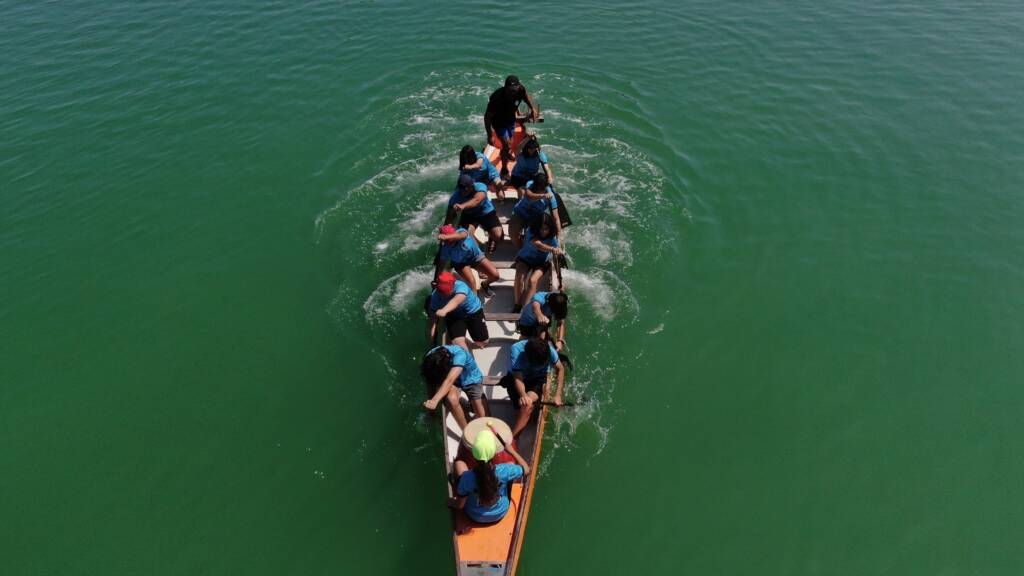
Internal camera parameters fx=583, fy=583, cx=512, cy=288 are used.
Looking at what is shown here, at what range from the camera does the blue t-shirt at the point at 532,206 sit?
12352 millimetres

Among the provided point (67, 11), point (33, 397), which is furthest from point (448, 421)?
point (67, 11)

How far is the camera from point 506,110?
1476 centimetres

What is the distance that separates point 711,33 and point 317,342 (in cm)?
2045

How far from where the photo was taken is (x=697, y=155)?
17.8 meters

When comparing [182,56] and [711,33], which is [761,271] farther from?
[182,56]

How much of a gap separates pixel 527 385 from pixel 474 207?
4.75 m

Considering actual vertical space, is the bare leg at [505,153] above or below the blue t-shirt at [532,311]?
above

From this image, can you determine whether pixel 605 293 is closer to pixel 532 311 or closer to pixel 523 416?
pixel 532 311

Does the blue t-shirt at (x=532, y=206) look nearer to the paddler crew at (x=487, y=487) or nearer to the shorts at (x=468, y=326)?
the shorts at (x=468, y=326)

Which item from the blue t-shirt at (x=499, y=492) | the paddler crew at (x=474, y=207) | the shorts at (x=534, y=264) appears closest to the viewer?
the blue t-shirt at (x=499, y=492)

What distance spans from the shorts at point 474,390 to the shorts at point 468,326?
1.40 meters

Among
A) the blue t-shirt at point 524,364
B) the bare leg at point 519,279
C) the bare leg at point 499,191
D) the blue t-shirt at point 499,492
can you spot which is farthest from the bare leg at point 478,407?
the bare leg at point 499,191

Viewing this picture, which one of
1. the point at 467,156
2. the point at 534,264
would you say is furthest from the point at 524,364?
the point at 467,156

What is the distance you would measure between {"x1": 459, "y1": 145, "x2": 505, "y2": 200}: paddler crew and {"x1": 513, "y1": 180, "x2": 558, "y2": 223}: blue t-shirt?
121cm
